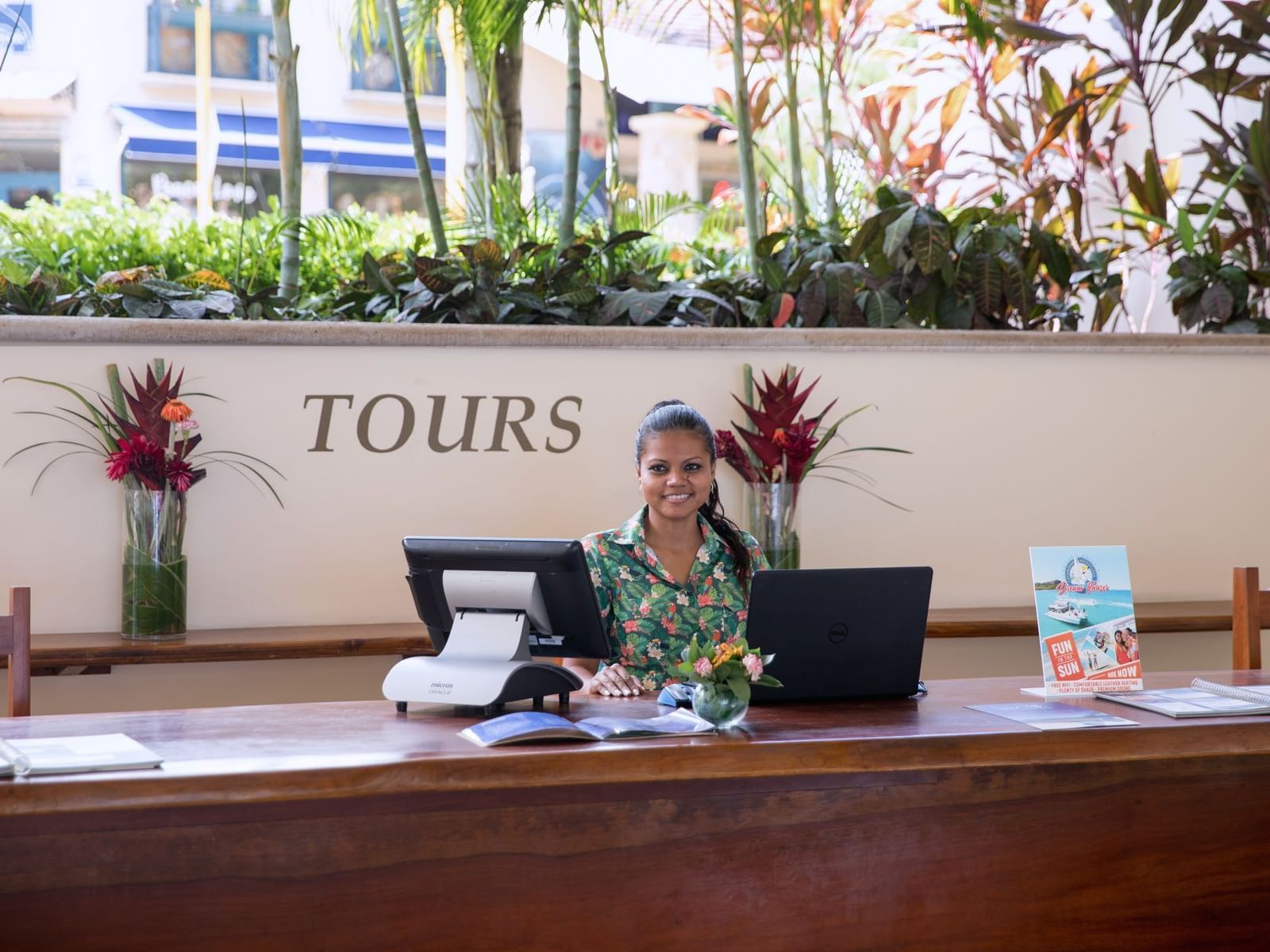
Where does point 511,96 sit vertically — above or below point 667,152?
below

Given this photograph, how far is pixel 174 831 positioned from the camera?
1869mm

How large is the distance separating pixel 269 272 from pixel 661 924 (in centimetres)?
359

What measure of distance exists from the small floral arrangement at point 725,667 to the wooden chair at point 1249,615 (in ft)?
4.74

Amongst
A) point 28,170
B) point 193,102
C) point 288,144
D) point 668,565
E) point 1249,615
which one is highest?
point 193,102

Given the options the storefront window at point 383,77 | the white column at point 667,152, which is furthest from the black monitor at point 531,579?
the white column at point 667,152

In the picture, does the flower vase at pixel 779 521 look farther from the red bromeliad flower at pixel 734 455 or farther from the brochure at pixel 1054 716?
the brochure at pixel 1054 716

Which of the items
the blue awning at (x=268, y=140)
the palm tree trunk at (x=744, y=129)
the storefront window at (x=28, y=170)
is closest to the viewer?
the palm tree trunk at (x=744, y=129)

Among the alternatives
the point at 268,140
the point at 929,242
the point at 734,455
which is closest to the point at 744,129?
the point at 929,242

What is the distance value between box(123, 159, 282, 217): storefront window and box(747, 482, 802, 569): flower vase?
246 inches

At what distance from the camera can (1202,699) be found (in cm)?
242

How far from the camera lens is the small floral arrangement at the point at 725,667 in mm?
2066

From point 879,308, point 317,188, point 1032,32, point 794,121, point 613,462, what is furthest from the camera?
point 317,188

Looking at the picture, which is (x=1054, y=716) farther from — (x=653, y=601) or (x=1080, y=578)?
(x=653, y=601)

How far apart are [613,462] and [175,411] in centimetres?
119
